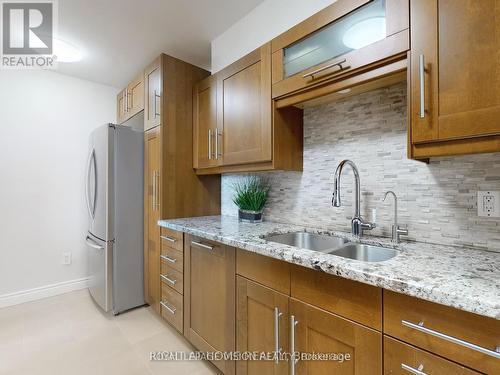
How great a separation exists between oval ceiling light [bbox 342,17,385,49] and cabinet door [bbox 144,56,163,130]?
1557mm

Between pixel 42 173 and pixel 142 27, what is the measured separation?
6.41ft

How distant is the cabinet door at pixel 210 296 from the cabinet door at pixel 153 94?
1143mm

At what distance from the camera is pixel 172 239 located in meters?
2.00

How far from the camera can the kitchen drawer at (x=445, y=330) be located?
2.09ft

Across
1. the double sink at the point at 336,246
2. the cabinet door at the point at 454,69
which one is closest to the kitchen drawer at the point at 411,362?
the double sink at the point at 336,246

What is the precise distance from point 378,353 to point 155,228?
191 cm

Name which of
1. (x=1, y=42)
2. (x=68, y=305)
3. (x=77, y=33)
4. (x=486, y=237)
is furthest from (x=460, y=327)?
(x=1, y=42)

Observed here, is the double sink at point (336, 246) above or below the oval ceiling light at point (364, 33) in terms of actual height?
below

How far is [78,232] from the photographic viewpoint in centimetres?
304

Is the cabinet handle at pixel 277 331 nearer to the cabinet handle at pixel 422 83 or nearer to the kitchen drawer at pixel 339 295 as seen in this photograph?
the kitchen drawer at pixel 339 295

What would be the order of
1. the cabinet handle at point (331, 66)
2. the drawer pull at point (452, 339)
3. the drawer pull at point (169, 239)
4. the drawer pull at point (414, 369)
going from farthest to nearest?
the drawer pull at point (169, 239) < the cabinet handle at point (331, 66) < the drawer pull at point (414, 369) < the drawer pull at point (452, 339)

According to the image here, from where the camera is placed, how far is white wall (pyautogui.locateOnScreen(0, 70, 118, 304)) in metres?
2.62

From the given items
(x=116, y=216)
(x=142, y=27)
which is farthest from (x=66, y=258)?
(x=142, y=27)

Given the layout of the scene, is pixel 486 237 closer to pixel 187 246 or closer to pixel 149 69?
pixel 187 246
